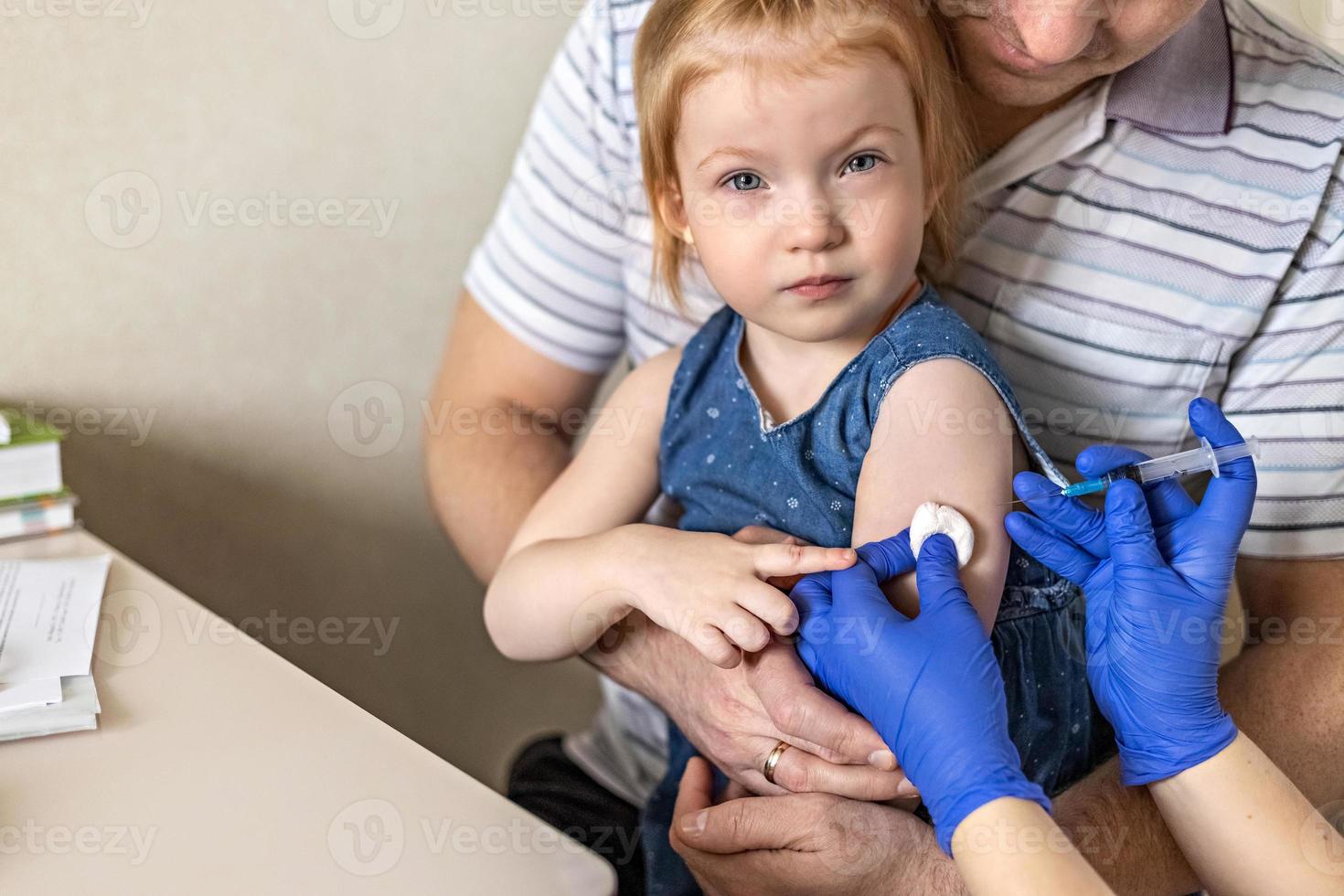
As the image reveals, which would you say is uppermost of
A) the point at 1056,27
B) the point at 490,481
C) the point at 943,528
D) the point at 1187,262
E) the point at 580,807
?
the point at 1056,27

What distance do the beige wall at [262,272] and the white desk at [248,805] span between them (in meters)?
0.55

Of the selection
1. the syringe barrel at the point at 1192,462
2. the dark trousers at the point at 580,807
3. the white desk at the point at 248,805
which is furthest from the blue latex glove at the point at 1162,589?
the dark trousers at the point at 580,807

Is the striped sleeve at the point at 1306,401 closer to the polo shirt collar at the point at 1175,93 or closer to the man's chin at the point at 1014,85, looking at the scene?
the polo shirt collar at the point at 1175,93

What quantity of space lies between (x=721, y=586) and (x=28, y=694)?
2.00 feet

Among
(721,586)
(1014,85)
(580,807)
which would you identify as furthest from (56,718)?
(1014,85)

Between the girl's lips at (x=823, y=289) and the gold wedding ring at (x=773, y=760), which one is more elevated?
the girl's lips at (x=823, y=289)

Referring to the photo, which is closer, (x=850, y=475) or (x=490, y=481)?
(x=850, y=475)

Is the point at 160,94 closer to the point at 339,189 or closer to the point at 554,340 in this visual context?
the point at 339,189

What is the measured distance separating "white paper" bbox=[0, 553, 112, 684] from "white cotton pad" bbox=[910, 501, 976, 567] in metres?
0.75

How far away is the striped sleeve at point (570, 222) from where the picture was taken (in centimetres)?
148

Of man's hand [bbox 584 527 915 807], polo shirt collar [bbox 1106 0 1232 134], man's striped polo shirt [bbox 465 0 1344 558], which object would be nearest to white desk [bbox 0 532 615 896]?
man's hand [bbox 584 527 915 807]

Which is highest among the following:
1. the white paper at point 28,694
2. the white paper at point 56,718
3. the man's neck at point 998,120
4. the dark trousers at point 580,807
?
the man's neck at point 998,120

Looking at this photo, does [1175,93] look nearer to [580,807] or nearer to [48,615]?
[580,807]

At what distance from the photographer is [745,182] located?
1.07 meters
